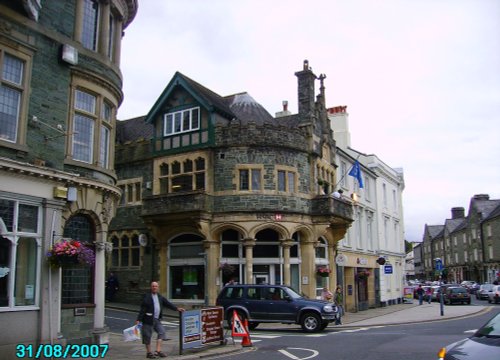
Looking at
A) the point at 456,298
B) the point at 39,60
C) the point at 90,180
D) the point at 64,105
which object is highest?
the point at 39,60

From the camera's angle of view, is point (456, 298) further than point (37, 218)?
Yes

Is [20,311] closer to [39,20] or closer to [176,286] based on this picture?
[39,20]

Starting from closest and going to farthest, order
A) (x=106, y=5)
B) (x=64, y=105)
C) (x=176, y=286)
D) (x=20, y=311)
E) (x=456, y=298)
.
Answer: (x=20, y=311) < (x=64, y=105) < (x=106, y=5) < (x=176, y=286) < (x=456, y=298)

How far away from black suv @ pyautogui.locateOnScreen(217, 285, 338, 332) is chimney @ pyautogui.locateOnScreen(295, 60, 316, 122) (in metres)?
11.7

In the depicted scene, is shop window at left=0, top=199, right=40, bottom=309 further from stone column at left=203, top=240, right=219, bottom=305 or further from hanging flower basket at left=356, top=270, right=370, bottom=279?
hanging flower basket at left=356, top=270, right=370, bottom=279

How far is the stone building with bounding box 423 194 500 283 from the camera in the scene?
227 feet

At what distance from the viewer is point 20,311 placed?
11953 mm

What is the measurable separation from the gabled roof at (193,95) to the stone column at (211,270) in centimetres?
703

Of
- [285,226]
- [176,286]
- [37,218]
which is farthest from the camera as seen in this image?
[176,286]

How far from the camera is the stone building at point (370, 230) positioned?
34312 mm

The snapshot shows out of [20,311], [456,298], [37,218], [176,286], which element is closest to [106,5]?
[37,218]

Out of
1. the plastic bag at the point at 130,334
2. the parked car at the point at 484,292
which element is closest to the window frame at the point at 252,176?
the plastic bag at the point at 130,334

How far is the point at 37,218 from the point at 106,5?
6.83 metres

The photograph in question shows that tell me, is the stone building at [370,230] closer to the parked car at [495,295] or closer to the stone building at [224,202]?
the stone building at [224,202]
